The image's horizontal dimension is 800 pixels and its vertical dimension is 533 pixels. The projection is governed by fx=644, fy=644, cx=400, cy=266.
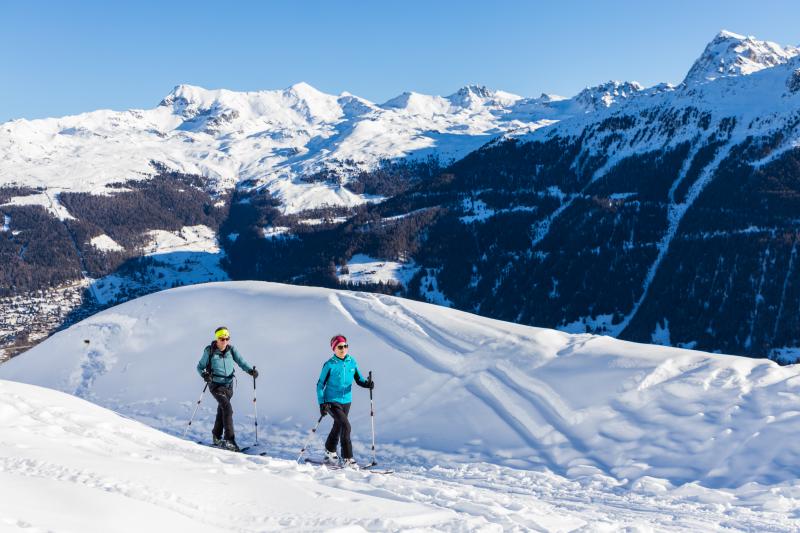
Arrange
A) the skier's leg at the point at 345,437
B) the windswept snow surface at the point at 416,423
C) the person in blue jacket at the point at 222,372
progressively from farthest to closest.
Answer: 1. the person in blue jacket at the point at 222,372
2. the skier's leg at the point at 345,437
3. the windswept snow surface at the point at 416,423

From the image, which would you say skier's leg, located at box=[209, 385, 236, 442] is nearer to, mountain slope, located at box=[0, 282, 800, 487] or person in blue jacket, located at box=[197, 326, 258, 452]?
person in blue jacket, located at box=[197, 326, 258, 452]

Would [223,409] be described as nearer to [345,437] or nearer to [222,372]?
[222,372]

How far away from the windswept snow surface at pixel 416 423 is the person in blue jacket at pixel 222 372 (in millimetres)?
1636

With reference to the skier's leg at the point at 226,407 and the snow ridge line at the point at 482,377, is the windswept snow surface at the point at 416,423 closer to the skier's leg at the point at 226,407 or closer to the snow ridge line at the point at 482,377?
the snow ridge line at the point at 482,377

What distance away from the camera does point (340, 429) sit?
626 inches

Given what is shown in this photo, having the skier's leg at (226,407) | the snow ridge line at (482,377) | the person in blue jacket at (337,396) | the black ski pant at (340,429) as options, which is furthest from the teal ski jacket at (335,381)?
the snow ridge line at (482,377)

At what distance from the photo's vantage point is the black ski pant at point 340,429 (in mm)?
15812

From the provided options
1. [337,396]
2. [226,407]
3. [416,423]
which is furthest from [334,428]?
[416,423]

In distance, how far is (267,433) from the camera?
20562 mm

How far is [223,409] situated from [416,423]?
597cm

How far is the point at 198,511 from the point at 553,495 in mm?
8113

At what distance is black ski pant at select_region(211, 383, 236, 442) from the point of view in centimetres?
1762

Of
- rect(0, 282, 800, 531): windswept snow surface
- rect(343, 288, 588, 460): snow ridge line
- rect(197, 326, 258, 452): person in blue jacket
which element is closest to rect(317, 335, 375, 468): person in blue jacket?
rect(0, 282, 800, 531): windswept snow surface

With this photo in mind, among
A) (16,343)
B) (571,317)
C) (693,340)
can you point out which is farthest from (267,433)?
(16,343)
